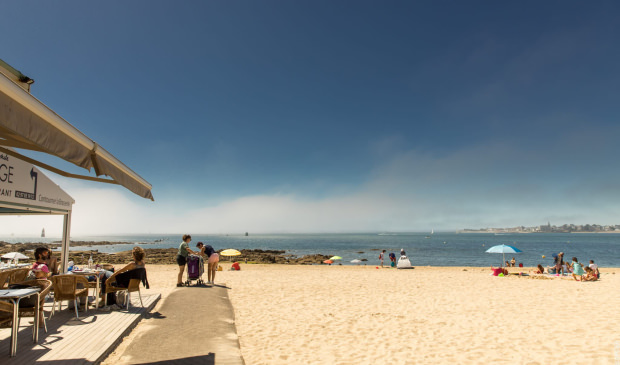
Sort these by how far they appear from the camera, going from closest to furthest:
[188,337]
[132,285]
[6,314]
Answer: [6,314]
[188,337]
[132,285]

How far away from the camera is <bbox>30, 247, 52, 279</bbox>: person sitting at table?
272 inches

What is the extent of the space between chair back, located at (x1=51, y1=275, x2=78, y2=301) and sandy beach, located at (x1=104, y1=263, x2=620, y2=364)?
1508 millimetres

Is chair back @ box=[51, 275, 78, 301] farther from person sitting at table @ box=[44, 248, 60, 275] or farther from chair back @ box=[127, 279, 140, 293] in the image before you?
person sitting at table @ box=[44, 248, 60, 275]

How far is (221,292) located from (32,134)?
30.3 ft

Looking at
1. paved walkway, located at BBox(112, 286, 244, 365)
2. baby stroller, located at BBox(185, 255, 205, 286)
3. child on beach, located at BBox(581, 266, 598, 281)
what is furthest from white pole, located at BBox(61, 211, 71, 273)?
child on beach, located at BBox(581, 266, 598, 281)

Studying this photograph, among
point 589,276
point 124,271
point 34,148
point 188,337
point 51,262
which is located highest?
point 34,148

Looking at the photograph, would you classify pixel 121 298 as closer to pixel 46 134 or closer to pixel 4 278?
pixel 4 278

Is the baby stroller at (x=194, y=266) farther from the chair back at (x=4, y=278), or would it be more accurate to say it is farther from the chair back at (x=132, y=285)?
the chair back at (x=4, y=278)

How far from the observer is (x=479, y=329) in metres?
6.96

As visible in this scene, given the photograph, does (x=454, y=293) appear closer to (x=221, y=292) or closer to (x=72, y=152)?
(x=221, y=292)

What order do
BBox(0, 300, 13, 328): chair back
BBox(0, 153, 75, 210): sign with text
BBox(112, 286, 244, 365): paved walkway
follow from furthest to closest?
BBox(0, 153, 75, 210): sign with text, BBox(112, 286, 244, 365): paved walkway, BBox(0, 300, 13, 328): chair back

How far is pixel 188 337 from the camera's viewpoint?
582 centimetres

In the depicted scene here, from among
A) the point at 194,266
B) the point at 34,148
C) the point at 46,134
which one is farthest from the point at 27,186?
the point at 46,134

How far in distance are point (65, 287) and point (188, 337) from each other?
2725 mm
